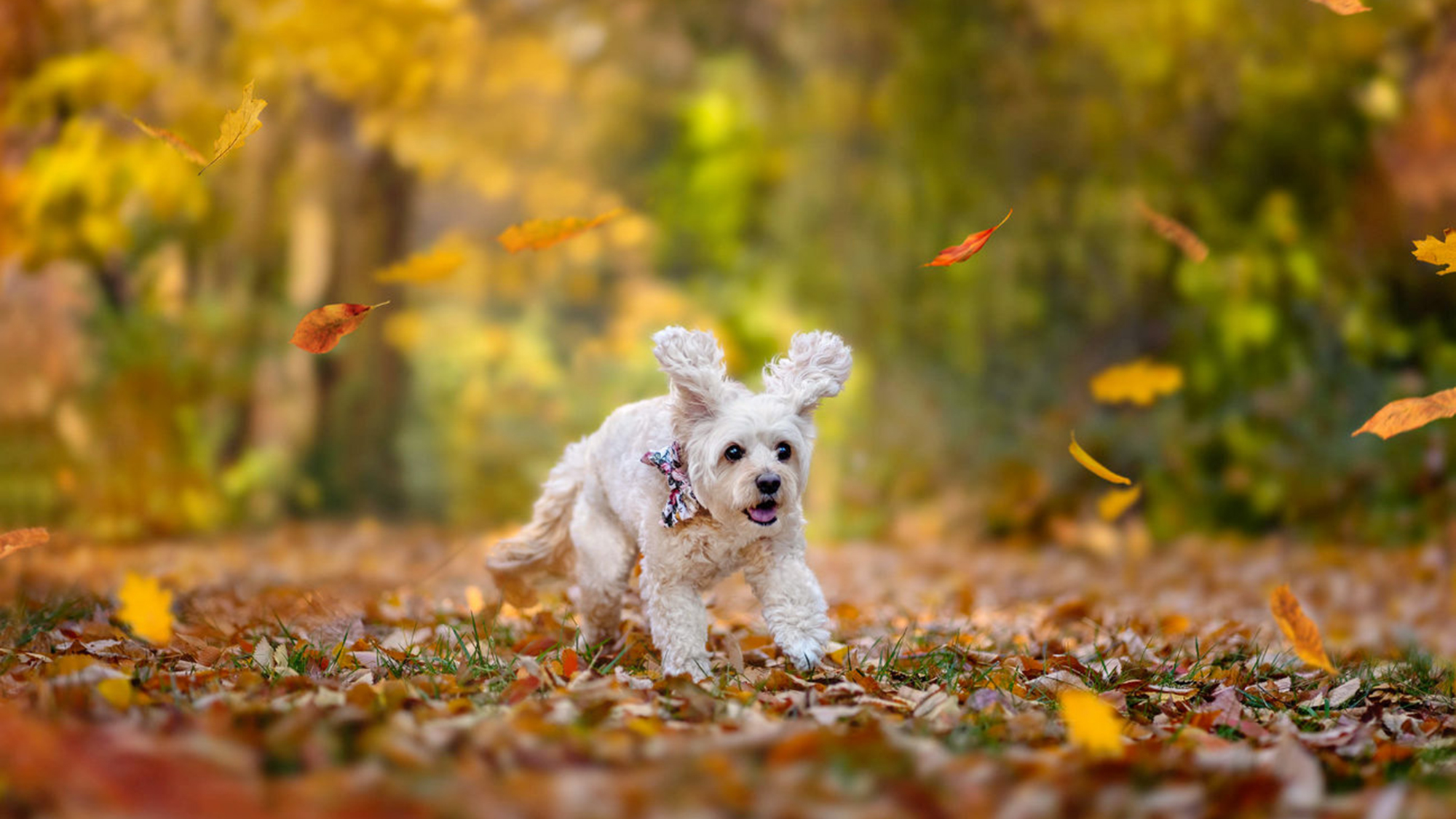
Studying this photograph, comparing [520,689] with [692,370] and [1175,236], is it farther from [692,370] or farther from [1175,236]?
[1175,236]

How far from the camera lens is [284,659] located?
11.6 feet

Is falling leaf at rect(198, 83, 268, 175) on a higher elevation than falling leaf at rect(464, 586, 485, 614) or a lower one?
higher

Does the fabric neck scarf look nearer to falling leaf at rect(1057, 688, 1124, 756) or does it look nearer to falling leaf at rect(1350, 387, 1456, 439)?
falling leaf at rect(1057, 688, 1124, 756)

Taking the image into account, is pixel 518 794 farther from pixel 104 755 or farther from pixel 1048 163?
pixel 1048 163

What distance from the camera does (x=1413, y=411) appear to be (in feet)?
12.0

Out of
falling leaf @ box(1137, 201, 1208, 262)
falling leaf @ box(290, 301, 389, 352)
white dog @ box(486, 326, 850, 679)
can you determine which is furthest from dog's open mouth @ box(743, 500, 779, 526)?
falling leaf @ box(1137, 201, 1208, 262)

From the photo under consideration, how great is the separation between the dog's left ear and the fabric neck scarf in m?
0.38

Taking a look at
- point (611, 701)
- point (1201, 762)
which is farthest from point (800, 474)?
point (1201, 762)

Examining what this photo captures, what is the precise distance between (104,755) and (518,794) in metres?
0.77

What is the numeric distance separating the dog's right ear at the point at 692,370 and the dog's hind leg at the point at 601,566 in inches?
25.6

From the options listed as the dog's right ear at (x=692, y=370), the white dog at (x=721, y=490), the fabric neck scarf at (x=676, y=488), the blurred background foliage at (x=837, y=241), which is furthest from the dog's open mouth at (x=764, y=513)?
the blurred background foliage at (x=837, y=241)

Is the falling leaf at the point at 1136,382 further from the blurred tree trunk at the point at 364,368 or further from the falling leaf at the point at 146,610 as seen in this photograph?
the blurred tree trunk at the point at 364,368

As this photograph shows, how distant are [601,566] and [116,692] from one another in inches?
66.8

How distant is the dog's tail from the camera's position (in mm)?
4605
